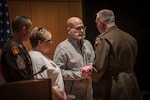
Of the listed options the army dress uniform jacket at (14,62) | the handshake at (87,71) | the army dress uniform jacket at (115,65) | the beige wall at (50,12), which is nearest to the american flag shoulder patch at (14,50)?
the army dress uniform jacket at (14,62)

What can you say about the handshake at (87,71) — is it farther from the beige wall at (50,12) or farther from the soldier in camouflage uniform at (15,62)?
the beige wall at (50,12)

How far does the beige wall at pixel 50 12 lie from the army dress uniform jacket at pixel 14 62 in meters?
2.24

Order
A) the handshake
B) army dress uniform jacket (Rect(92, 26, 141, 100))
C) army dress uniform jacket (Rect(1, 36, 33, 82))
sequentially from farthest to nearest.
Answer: the handshake, army dress uniform jacket (Rect(92, 26, 141, 100)), army dress uniform jacket (Rect(1, 36, 33, 82))

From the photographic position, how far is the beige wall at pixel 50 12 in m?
4.81

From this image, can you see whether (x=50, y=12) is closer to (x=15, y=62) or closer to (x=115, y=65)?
(x=115, y=65)

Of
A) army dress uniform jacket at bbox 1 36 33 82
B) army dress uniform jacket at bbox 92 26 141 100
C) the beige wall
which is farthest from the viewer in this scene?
the beige wall

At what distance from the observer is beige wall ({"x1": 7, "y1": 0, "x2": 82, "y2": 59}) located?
189 inches

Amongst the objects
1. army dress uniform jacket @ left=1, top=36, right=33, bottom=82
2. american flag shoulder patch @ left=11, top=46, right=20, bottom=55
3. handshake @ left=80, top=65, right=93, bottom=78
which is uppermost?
american flag shoulder patch @ left=11, top=46, right=20, bottom=55

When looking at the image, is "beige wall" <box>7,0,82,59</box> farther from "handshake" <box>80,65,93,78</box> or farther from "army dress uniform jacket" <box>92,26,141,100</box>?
"army dress uniform jacket" <box>92,26,141,100</box>

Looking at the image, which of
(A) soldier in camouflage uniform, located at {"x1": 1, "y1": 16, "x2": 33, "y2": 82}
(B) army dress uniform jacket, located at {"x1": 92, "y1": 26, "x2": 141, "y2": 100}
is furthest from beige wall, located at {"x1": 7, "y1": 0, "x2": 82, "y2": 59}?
(A) soldier in camouflage uniform, located at {"x1": 1, "y1": 16, "x2": 33, "y2": 82}

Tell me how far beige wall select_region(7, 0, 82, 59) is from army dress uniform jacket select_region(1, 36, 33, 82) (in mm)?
2242

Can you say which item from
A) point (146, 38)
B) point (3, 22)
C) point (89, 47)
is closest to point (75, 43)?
point (89, 47)

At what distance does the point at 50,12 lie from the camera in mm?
5035

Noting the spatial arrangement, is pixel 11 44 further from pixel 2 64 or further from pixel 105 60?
pixel 105 60
